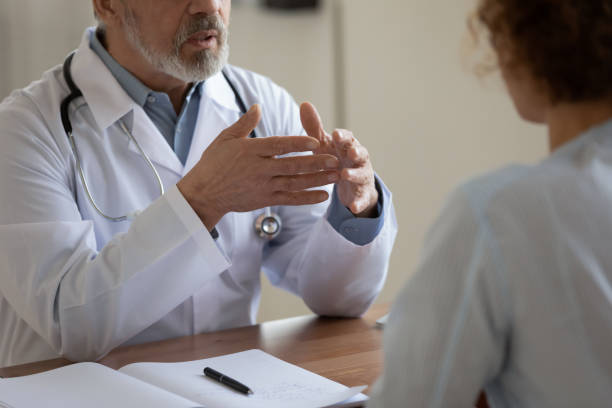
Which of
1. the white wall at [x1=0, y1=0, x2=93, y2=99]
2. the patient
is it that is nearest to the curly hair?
the patient

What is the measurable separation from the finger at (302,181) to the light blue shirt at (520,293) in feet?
2.17

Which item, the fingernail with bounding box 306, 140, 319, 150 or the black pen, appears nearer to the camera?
the black pen

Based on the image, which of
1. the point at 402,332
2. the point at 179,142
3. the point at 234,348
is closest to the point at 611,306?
the point at 402,332

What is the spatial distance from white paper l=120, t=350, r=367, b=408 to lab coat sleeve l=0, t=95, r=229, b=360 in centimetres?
17

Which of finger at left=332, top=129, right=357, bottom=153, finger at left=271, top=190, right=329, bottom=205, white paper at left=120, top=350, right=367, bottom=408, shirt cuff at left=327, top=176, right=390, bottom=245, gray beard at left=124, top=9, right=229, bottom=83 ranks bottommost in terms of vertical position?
white paper at left=120, top=350, right=367, bottom=408

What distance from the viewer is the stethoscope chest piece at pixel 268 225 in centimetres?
158

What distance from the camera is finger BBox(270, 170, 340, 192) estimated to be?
1277 mm

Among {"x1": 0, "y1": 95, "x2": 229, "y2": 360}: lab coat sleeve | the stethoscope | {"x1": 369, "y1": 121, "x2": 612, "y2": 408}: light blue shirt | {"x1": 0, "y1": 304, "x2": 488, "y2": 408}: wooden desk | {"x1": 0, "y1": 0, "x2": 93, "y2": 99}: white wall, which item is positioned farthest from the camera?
{"x1": 0, "y1": 0, "x2": 93, "y2": 99}: white wall

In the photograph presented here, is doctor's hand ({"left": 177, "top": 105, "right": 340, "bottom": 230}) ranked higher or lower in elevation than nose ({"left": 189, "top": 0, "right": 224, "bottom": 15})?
lower

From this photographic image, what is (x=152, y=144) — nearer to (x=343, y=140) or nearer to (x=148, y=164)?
(x=148, y=164)

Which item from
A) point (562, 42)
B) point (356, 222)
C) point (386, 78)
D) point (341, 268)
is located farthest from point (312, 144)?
point (386, 78)

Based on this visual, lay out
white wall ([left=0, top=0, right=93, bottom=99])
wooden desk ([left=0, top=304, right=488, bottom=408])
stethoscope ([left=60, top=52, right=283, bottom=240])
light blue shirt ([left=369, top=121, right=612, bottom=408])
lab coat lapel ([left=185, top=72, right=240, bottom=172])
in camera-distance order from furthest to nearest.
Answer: white wall ([left=0, top=0, right=93, bottom=99]) → lab coat lapel ([left=185, top=72, right=240, bottom=172]) → stethoscope ([left=60, top=52, right=283, bottom=240]) → wooden desk ([left=0, top=304, right=488, bottom=408]) → light blue shirt ([left=369, top=121, right=612, bottom=408])

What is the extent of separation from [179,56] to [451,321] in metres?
1.12

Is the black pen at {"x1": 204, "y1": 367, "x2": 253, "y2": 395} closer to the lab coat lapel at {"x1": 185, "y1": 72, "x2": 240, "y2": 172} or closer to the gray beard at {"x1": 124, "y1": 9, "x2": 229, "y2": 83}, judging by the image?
the lab coat lapel at {"x1": 185, "y1": 72, "x2": 240, "y2": 172}
